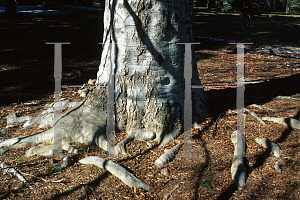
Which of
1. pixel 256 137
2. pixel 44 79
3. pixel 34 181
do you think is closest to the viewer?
pixel 34 181

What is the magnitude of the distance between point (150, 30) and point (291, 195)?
2.39 metres

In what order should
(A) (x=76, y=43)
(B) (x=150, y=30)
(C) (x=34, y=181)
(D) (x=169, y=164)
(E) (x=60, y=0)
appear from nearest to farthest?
(C) (x=34, y=181) → (D) (x=169, y=164) → (B) (x=150, y=30) → (A) (x=76, y=43) → (E) (x=60, y=0)

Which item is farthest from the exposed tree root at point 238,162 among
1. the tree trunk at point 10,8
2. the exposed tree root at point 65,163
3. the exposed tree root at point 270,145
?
the tree trunk at point 10,8

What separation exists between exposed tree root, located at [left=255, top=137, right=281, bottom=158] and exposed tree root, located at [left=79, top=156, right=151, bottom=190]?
5.37 ft

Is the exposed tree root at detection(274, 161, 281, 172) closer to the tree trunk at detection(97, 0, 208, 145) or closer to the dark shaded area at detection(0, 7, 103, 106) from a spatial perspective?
the tree trunk at detection(97, 0, 208, 145)

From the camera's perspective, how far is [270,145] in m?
3.38

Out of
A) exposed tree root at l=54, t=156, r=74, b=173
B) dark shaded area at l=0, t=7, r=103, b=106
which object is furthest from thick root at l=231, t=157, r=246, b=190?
dark shaded area at l=0, t=7, r=103, b=106

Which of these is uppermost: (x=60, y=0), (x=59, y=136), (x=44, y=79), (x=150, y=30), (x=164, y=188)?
(x=60, y=0)

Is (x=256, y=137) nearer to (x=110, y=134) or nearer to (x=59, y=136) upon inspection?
(x=110, y=134)

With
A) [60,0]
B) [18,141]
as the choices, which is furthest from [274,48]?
[60,0]

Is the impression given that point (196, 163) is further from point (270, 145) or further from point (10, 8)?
point (10, 8)

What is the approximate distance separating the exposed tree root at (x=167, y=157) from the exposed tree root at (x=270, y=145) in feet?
3.44

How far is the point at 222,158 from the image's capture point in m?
3.22

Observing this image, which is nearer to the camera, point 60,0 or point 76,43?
point 76,43
